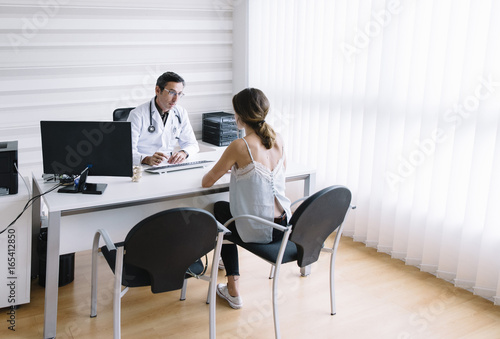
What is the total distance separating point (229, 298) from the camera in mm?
3109

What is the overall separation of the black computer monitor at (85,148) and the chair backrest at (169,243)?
0.65m

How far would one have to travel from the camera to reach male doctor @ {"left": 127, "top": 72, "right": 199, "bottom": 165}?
3641 mm

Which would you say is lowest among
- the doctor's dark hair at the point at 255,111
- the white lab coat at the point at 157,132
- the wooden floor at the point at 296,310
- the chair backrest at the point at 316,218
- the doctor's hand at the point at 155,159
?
the wooden floor at the point at 296,310

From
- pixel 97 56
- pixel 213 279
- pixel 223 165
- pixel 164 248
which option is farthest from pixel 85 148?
pixel 97 56

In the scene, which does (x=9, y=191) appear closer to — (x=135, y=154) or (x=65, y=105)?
(x=135, y=154)

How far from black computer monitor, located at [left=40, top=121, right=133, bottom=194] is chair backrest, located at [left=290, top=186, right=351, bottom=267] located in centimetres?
96

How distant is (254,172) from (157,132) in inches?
50.1

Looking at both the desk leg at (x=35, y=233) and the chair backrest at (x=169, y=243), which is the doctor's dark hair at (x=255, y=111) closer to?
the chair backrest at (x=169, y=243)

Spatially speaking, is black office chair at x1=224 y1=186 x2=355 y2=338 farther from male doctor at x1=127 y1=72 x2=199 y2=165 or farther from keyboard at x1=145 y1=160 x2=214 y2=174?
male doctor at x1=127 y1=72 x2=199 y2=165

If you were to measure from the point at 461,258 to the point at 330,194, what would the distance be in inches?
51.1

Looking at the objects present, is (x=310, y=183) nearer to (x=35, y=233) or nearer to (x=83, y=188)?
(x=83, y=188)

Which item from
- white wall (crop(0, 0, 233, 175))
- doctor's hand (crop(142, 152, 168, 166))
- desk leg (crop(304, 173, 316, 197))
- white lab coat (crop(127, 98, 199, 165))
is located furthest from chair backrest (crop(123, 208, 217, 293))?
white wall (crop(0, 0, 233, 175))

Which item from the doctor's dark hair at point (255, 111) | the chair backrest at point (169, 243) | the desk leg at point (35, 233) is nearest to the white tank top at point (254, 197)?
the doctor's dark hair at point (255, 111)

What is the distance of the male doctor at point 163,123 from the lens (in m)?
3.64
